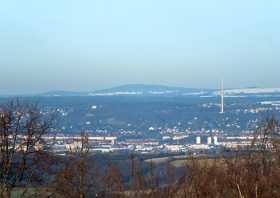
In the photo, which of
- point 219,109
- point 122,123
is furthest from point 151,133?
point 219,109

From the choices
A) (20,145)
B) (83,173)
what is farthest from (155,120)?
(20,145)

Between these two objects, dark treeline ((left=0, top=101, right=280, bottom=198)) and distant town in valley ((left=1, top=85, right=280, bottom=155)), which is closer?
dark treeline ((left=0, top=101, right=280, bottom=198))

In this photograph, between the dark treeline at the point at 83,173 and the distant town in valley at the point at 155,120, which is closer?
the dark treeline at the point at 83,173

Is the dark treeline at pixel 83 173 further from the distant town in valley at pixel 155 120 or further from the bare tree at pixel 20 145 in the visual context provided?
the distant town in valley at pixel 155 120

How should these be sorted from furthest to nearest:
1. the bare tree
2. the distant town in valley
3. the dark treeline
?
the distant town in valley → the bare tree → the dark treeline

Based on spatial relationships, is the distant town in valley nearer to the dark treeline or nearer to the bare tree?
the dark treeline

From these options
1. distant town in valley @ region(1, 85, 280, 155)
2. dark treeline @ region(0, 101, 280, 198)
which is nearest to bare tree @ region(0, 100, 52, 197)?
dark treeline @ region(0, 101, 280, 198)

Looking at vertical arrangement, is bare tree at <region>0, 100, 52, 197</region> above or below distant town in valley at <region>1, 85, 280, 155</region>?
above

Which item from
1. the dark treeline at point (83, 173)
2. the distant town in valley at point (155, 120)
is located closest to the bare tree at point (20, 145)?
the dark treeline at point (83, 173)
